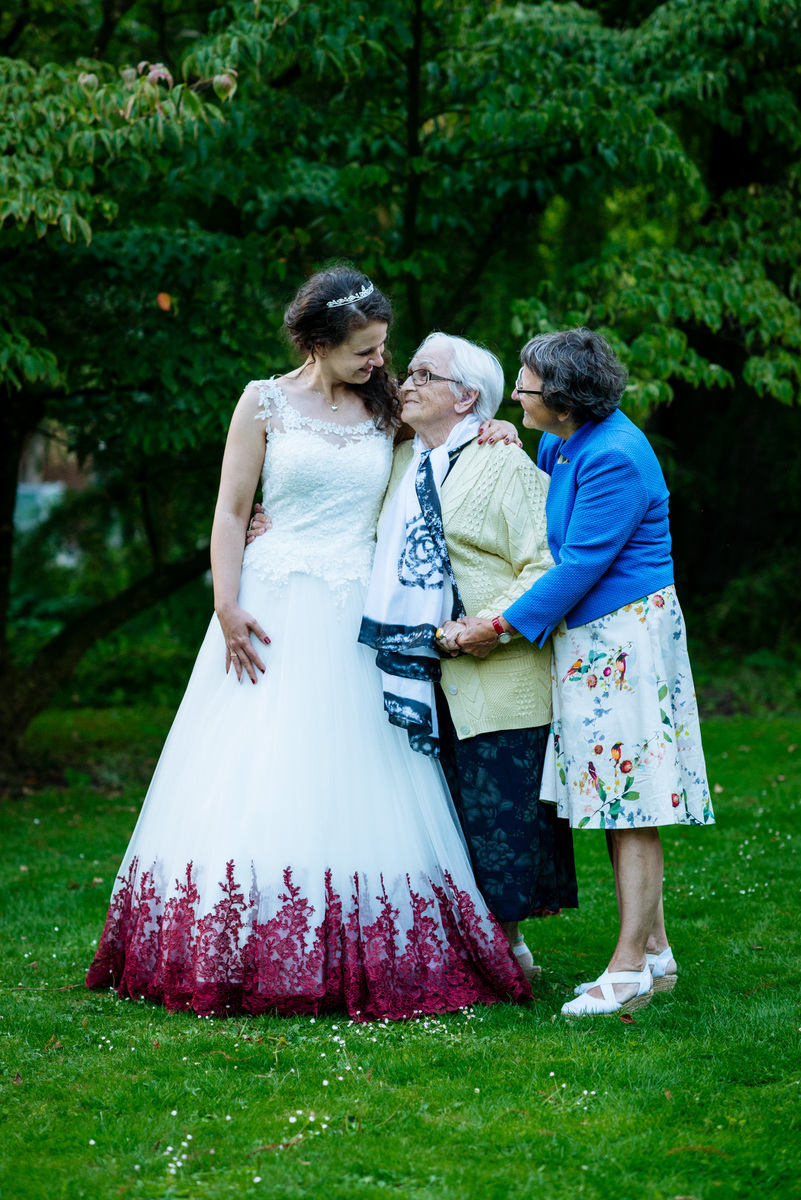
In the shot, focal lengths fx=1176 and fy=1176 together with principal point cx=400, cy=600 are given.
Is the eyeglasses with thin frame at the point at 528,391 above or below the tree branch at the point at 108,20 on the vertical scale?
below

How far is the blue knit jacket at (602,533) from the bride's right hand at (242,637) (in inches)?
29.0

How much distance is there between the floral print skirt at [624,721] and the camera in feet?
10.5

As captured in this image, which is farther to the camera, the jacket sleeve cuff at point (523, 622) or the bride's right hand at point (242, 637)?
the bride's right hand at point (242, 637)

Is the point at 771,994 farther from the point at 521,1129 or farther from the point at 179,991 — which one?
the point at 179,991

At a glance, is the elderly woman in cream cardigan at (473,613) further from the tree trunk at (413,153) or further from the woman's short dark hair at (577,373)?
the tree trunk at (413,153)

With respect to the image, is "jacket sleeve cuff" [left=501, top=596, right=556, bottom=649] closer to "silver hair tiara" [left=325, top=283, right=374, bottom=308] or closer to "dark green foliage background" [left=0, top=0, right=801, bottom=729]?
"silver hair tiara" [left=325, top=283, right=374, bottom=308]

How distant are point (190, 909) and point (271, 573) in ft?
3.21

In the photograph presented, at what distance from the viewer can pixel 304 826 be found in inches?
127

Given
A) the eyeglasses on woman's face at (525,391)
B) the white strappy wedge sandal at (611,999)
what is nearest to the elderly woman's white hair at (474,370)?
the eyeglasses on woman's face at (525,391)

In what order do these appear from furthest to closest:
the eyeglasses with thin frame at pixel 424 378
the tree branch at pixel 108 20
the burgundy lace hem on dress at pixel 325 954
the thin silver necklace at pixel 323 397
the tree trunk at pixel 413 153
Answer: the tree branch at pixel 108 20 → the tree trunk at pixel 413 153 → the thin silver necklace at pixel 323 397 → the eyeglasses with thin frame at pixel 424 378 → the burgundy lace hem on dress at pixel 325 954

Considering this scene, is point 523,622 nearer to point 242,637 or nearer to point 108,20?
point 242,637

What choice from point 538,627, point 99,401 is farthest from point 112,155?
point 538,627

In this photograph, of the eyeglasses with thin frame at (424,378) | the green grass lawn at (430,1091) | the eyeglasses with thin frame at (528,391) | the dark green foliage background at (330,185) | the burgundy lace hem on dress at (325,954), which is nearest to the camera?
the green grass lawn at (430,1091)

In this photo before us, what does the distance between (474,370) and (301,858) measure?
4.79 ft
